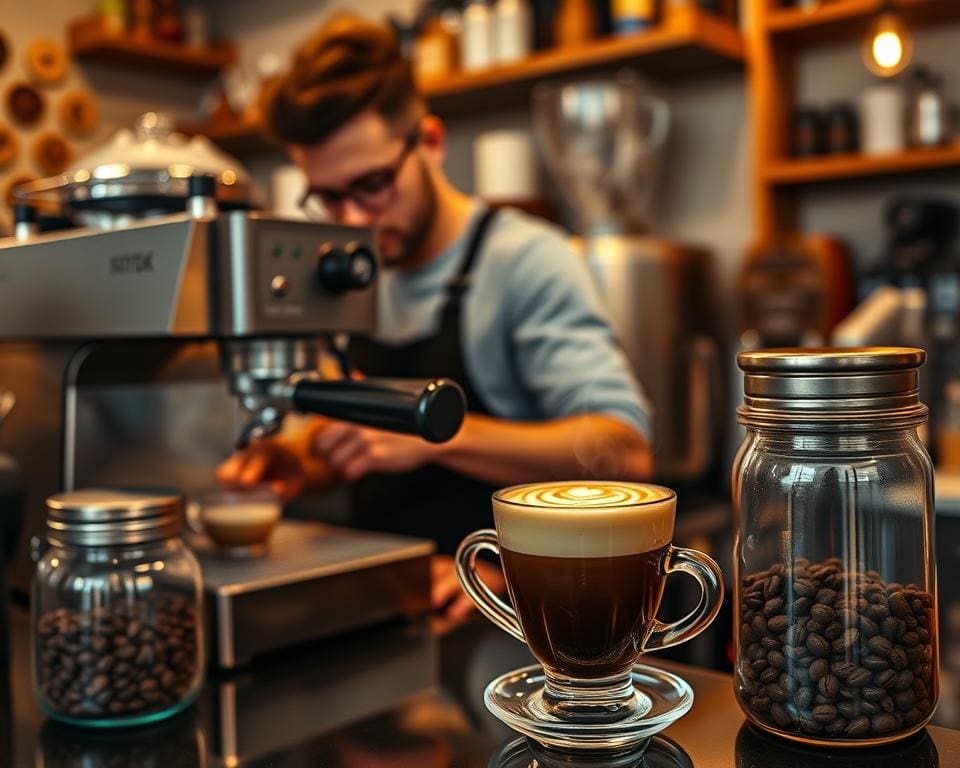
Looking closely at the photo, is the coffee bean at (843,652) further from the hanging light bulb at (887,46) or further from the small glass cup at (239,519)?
the hanging light bulb at (887,46)

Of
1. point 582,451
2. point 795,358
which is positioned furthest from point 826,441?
point 582,451

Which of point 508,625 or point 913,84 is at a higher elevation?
point 913,84

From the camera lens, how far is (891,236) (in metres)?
2.15

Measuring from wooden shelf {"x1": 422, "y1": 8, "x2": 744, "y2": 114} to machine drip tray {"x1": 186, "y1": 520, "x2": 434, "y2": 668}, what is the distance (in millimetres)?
1519

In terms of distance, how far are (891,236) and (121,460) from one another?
5.52 ft

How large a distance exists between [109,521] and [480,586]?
0.24 m

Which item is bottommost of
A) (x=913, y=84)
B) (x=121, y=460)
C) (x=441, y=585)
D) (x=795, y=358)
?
(x=441, y=585)

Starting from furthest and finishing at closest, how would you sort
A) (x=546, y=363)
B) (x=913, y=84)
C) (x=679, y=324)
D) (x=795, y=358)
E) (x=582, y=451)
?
(x=679, y=324) < (x=913, y=84) < (x=546, y=363) < (x=582, y=451) < (x=795, y=358)

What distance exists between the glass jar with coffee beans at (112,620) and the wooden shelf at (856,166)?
173 cm

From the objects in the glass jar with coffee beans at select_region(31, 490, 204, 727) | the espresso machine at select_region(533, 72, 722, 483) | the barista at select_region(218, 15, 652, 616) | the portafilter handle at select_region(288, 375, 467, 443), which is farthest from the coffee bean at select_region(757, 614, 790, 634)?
the espresso machine at select_region(533, 72, 722, 483)

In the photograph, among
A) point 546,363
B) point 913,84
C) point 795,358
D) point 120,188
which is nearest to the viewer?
point 795,358

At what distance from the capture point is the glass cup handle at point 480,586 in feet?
2.07

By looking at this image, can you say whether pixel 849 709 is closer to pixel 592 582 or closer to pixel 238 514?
pixel 592 582

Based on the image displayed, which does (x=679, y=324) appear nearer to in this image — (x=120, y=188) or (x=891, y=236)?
(x=891, y=236)
